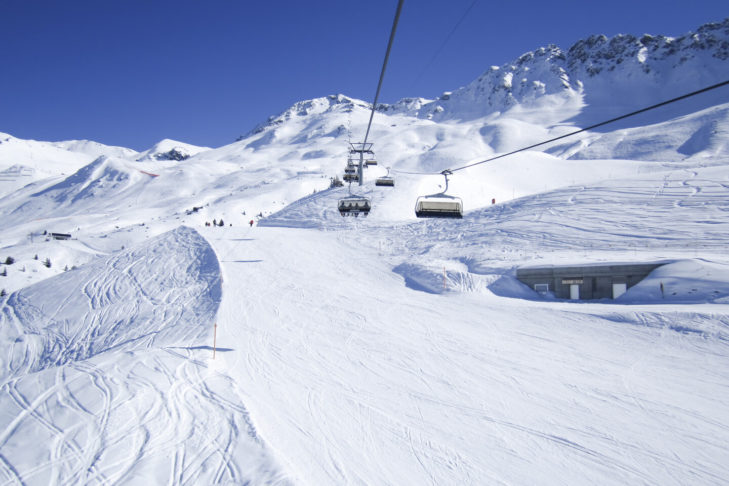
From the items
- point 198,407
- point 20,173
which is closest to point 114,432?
point 198,407

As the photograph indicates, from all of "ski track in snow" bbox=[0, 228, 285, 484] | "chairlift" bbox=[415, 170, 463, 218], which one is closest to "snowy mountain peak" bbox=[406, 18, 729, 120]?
"chairlift" bbox=[415, 170, 463, 218]

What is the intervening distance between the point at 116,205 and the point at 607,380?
75.2 metres

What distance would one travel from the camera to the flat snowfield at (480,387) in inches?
263

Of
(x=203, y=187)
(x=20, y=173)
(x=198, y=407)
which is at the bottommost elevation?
(x=198, y=407)

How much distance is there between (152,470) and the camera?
6.12 metres

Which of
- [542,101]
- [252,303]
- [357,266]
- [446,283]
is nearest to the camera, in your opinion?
[252,303]

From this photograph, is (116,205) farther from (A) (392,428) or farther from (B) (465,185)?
(A) (392,428)

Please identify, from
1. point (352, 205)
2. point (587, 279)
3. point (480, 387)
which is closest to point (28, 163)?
point (352, 205)

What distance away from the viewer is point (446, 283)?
19547 mm

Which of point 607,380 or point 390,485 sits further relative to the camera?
point 607,380

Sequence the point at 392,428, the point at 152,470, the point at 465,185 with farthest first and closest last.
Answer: the point at 465,185 < the point at 392,428 < the point at 152,470

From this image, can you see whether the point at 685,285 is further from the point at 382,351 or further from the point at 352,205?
the point at 352,205

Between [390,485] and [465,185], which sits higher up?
[465,185]

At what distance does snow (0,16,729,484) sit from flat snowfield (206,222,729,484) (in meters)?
0.05
